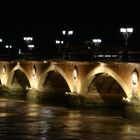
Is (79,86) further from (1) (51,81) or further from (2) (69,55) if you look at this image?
(1) (51,81)

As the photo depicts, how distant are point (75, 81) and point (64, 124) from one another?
1292 cm

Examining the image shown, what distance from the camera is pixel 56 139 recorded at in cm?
3884

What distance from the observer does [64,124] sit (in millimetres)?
46312

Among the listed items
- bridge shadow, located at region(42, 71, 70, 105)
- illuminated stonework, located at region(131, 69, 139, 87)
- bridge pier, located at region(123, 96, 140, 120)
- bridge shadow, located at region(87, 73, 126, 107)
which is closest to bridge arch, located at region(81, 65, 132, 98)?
bridge shadow, located at region(87, 73, 126, 107)

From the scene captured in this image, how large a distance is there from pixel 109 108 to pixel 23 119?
10652 millimetres

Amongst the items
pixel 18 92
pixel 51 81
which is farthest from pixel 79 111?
pixel 18 92

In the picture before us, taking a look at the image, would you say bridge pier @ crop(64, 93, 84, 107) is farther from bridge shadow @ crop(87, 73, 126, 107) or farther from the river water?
the river water

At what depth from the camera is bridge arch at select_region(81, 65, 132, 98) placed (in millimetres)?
49062

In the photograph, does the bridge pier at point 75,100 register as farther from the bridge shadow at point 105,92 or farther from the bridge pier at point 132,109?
the bridge pier at point 132,109

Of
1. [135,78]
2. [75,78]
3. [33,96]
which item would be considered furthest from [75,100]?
[33,96]

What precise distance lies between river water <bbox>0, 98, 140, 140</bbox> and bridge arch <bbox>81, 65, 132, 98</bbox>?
213 cm

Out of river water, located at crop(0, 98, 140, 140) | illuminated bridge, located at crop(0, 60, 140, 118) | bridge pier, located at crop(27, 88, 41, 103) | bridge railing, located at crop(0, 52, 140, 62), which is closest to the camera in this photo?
river water, located at crop(0, 98, 140, 140)

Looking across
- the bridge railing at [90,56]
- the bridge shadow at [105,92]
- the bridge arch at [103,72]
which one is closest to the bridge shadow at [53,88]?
the bridge railing at [90,56]

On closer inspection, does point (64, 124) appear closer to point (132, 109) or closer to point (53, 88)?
point (132, 109)
